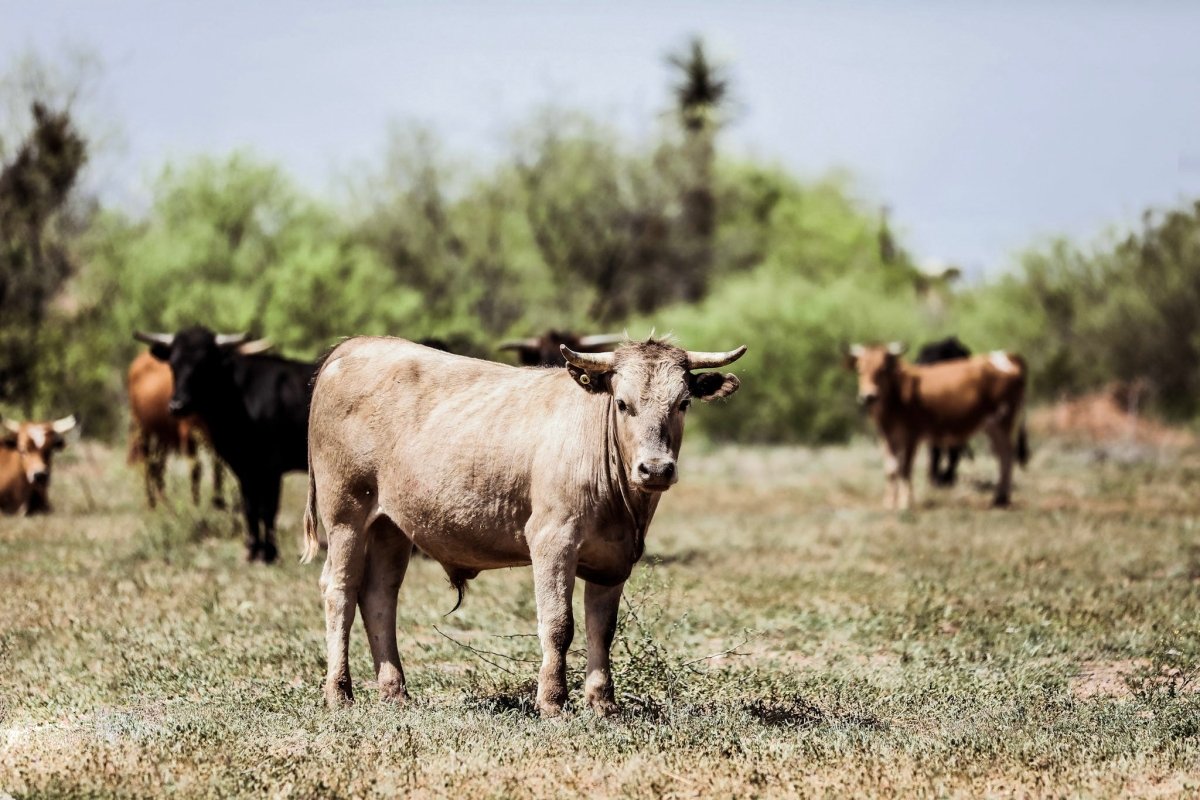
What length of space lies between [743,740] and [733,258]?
4339 centimetres

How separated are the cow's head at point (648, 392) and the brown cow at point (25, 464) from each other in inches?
460

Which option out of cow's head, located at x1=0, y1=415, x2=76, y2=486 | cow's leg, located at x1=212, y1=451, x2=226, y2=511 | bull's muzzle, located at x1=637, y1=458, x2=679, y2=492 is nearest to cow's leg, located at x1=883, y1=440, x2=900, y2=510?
cow's leg, located at x1=212, y1=451, x2=226, y2=511

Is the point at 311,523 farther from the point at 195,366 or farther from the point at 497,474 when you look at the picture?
the point at 195,366

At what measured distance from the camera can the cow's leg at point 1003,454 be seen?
19703 millimetres

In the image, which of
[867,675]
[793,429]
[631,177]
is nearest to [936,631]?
[867,675]

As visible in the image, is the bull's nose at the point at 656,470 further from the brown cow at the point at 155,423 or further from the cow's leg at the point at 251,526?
the brown cow at the point at 155,423

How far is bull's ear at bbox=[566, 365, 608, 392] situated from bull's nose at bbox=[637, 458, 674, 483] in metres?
0.62

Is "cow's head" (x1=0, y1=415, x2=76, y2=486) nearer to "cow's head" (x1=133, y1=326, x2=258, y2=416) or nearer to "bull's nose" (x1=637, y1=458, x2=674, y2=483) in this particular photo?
"cow's head" (x1=133, y1=326, x2=258, y2=416)

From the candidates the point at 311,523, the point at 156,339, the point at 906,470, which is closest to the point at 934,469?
the point at 906,470

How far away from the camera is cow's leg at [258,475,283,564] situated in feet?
44.2

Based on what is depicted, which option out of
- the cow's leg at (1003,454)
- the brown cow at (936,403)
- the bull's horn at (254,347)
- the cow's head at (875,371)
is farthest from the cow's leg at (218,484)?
the cow's leg at (1003,454)

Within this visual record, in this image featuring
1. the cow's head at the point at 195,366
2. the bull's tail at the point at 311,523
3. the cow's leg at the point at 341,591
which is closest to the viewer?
the cow's leg at the point at 341,591

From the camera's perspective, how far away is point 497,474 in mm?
7266

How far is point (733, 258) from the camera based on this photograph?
49438 millimetres
